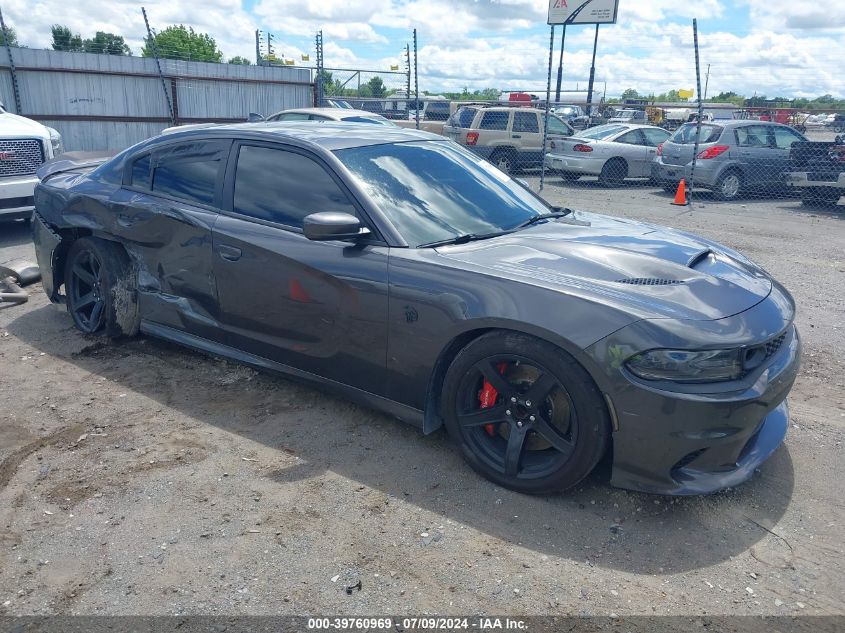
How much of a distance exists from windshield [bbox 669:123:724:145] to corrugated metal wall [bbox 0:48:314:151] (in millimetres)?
10332

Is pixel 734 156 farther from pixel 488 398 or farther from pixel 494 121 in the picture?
pixel 488 398

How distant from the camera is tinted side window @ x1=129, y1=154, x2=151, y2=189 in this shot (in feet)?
15.4

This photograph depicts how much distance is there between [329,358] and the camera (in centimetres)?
378

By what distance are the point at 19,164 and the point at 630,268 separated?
7.96m

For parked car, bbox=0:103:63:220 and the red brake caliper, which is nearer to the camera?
the red brake caliper

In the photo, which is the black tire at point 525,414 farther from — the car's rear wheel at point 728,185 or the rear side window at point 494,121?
the rear side window at point 494,121

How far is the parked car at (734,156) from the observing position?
13711 mm

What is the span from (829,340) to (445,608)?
4.24 m

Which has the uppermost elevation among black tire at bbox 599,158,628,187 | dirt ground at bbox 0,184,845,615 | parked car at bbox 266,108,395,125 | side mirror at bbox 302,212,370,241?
parked car at bbox 266,108,395,125

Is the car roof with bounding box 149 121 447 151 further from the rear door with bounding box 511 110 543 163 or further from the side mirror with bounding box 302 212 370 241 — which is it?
the rear door with bounding box 511 110 543 163

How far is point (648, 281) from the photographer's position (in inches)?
126

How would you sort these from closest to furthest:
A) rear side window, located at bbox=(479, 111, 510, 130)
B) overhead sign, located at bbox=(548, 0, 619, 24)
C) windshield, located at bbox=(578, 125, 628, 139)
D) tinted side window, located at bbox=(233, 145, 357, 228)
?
tinted side window, located at bbox=(233, 145, 357, 228) < windshield, located at bbox=(578, 125, 628, 139) < rear side window, located at bbox=(479, 111, 510, 130) < overhead sign, located at bbox=(548, 0, 619, 24)

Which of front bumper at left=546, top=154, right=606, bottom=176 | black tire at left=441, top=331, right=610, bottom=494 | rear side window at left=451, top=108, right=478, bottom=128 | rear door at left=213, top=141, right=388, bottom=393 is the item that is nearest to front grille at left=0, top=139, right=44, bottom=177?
rear door at left=213, top=141, right=388, bottom=393

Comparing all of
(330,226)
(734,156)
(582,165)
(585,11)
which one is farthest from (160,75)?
(585,11)
